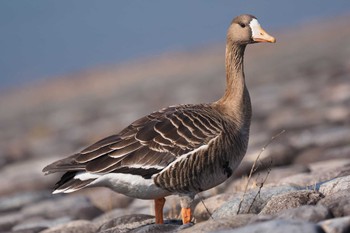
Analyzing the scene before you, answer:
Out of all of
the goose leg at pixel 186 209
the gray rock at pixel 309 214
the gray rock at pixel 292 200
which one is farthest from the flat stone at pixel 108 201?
the gray rock at pixel 309 214

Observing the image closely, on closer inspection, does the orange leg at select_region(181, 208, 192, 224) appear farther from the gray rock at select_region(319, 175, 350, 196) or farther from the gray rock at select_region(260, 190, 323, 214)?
the gray rock at select_region(319, 175, 350, 196)

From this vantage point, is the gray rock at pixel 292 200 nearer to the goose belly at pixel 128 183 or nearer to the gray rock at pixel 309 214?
the gray rock at pixel 309 214

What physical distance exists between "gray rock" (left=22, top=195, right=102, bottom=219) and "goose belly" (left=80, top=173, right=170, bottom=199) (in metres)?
2.48

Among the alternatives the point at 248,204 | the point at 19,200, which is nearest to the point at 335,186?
the point at 248,204

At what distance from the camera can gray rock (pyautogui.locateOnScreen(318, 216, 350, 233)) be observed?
547 cm

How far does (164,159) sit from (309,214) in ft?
6.61

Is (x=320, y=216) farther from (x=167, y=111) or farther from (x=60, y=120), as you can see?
(x=60, y=120)

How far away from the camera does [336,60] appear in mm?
30766

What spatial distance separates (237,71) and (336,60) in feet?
74.6

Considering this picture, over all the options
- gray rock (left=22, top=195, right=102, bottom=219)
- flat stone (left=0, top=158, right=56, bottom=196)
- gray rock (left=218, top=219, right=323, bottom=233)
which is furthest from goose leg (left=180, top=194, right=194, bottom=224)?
flat stone (left=0, top=158, right=56, bottom=196)

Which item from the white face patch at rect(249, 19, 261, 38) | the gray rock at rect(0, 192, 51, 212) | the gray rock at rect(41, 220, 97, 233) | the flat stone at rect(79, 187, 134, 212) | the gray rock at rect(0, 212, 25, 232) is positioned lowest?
the gray rock at rect(41, 220, 97, 233)

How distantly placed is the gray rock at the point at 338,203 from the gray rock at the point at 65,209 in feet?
13.9

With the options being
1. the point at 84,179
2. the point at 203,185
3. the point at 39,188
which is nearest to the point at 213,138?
the point at 203,185

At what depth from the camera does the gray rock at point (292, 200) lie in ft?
22.1
